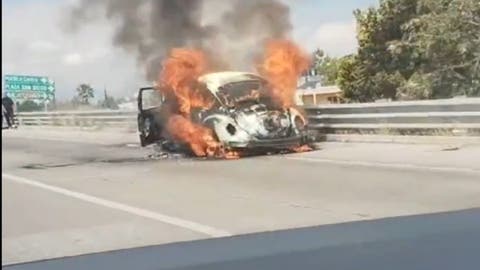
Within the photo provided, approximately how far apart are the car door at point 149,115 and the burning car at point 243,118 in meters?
0.06

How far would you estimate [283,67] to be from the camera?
1501 cm

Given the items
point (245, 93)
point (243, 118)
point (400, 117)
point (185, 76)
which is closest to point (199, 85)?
point (185, 76)

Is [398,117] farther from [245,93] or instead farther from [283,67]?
[245,93]

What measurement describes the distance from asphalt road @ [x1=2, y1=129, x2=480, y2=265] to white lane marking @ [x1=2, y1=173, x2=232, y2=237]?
0.01 m

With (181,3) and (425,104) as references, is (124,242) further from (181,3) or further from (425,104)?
(425,104)

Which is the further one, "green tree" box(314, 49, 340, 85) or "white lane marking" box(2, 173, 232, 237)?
"green tree" box(314, 49, 340, 85)

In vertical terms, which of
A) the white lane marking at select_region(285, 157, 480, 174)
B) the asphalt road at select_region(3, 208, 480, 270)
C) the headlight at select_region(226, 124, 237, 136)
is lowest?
the white lane marking at select_region(285, 157, 480, 174)

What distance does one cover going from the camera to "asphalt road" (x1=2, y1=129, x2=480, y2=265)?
743 centimetres

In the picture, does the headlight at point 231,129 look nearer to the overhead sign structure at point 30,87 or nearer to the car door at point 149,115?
the car door at point 149,115

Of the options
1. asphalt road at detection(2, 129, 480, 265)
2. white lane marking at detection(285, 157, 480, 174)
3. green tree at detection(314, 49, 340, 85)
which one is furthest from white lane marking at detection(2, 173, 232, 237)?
green tree at detection(314, 49, 340, 85)

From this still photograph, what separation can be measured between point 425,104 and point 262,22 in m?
4.17

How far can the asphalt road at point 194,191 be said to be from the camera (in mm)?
7426

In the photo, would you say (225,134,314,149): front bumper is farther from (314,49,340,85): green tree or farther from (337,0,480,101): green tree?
(337,0,480,101): green tree

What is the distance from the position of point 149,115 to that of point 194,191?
1.35 meters
